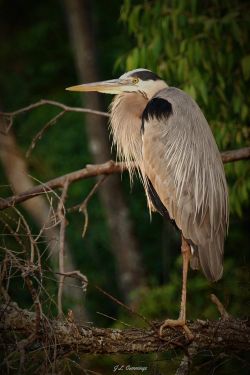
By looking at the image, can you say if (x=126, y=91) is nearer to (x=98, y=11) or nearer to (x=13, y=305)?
(x=13, y=305)

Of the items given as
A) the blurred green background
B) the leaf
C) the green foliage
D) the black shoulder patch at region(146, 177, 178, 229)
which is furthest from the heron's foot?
the leaf

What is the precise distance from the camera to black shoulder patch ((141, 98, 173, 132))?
182 inches

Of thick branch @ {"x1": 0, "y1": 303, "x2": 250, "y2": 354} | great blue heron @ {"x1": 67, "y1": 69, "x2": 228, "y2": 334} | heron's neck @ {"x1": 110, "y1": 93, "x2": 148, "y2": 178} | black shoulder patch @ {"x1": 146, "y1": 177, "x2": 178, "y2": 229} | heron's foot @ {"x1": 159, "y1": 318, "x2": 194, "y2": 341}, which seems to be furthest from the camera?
heron's neck @ {"x1": 110, "y1": 93, "x2": 148, "y2": 178}

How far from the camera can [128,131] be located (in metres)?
5.02

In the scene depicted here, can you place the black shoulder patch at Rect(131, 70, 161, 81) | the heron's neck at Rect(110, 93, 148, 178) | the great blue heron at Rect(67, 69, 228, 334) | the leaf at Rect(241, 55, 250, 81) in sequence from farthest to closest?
the leaf at Rect(241, 55, 250, 81) → the heron's neck at Rect(110, 93, 148, 178) → the black shoulder patch at Rect(131, 70, 161, 81) → the great blue heron at Rect(67, 69, 228, 334)

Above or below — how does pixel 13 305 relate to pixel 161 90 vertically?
below

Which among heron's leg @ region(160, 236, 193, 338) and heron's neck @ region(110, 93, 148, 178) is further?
heron's neck @ region(110, 93, 148, 178)

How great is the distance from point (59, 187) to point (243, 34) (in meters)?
1.98

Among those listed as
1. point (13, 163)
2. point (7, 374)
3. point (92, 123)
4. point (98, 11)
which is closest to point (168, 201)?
point (7, 374)

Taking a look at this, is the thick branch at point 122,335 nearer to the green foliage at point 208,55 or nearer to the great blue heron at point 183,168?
the great blue heron at point 183,168

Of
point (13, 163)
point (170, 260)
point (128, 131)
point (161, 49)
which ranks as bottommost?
point (170, 260)

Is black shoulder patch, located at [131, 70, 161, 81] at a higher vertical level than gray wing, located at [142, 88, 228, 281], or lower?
higher

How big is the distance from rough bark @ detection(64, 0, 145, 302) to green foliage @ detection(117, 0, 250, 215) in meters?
1.78

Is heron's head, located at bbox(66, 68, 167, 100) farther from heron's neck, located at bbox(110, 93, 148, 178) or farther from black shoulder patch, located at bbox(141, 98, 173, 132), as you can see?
black shoulder patch, located at bbox(141, 98, 173, 132)
